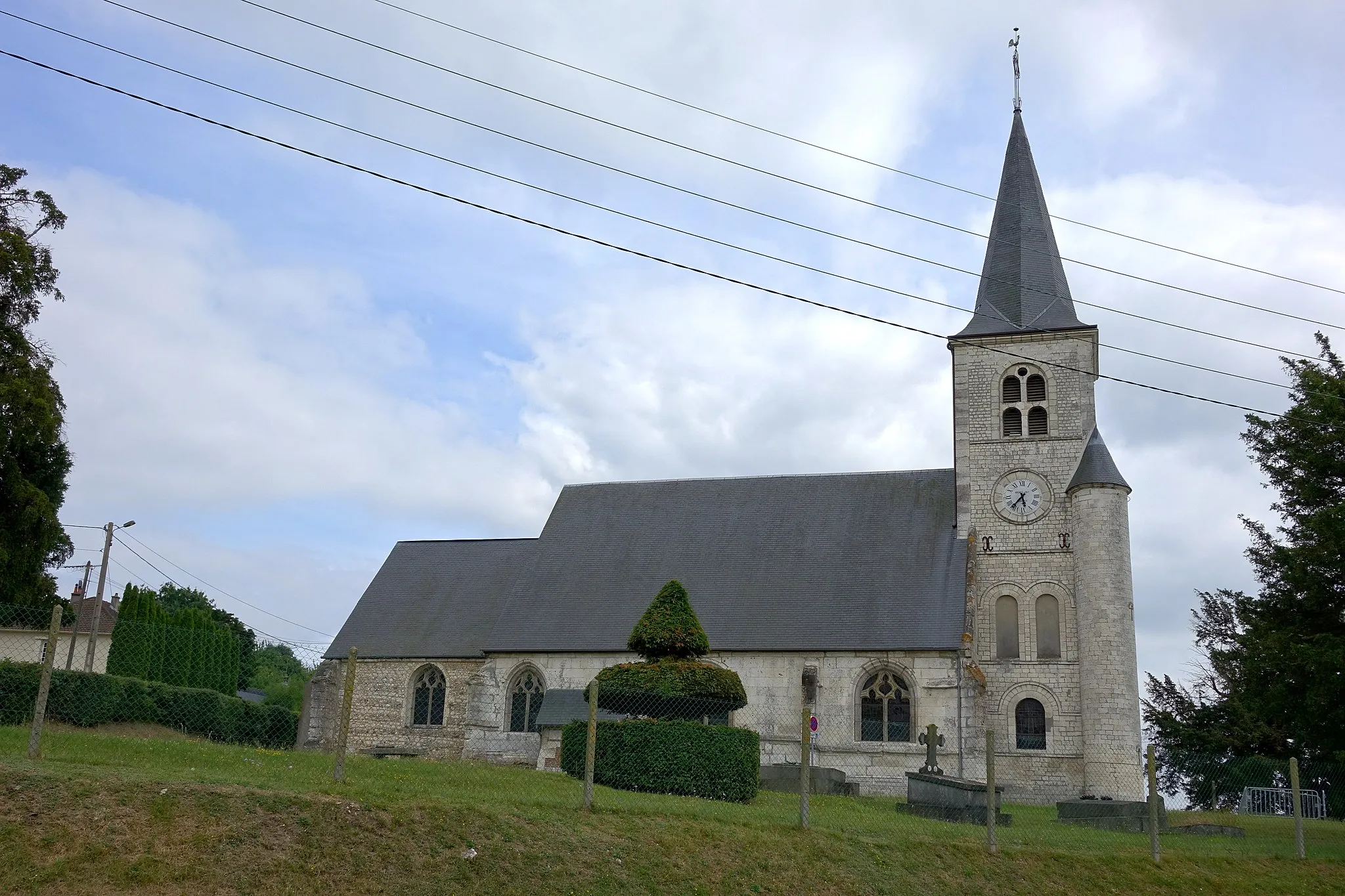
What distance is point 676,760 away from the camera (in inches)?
661

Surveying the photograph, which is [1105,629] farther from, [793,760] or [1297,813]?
[1297,813]

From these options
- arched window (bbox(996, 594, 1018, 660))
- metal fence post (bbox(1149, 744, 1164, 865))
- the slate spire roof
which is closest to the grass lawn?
metal fence post (bbox(1149, 744, 1164, 865))

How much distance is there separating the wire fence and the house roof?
72.7 inches

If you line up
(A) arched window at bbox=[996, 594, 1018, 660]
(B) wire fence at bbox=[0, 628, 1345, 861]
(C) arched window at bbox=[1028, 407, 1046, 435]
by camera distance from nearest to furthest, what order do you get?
(B) wire fence at bbox=[0, 628, 1345, 861], (A) arched window at bbox=[996, 594, 1018, 660], (C) arched window at bbox=[1028, 407, 1046, 435]

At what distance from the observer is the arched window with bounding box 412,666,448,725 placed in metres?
33.1

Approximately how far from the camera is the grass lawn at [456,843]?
9.27m

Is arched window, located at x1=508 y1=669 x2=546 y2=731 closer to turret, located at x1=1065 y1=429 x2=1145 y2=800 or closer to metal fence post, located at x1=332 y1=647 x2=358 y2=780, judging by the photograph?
turret, located at x1=1065 y1=429 x2=1145 y2=800

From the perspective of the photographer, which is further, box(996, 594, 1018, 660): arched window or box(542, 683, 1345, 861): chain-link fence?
box(996, 594, 1018, 660): arched window

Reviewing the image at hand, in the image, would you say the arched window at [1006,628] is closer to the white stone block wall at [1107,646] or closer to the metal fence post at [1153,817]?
the white stone block wall at [1107,646]

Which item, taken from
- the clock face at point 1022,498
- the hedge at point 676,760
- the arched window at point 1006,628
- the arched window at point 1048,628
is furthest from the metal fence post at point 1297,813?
the clock face at point 1022,498

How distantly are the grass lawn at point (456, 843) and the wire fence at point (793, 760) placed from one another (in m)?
0.31

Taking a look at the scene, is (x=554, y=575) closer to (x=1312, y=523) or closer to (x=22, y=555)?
(x=22, y=555)

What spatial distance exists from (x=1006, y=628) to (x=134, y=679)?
68.8 feet

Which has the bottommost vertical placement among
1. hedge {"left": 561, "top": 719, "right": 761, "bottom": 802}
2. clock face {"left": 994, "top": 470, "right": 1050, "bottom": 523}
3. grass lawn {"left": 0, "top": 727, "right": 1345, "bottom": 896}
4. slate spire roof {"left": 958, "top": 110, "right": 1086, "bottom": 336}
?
grass lawn {"left": 0, "top": 727, "right": 1345, "bottom": 896}
